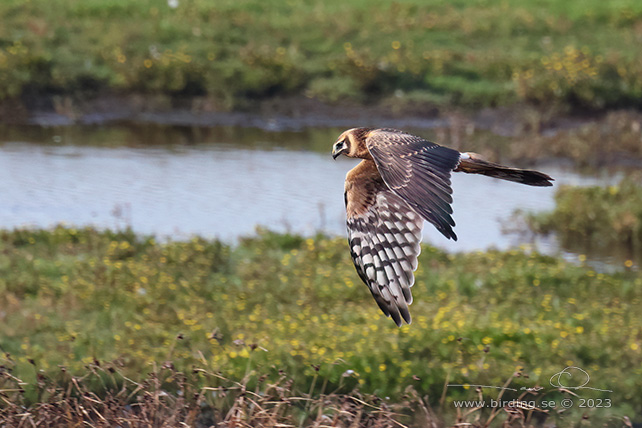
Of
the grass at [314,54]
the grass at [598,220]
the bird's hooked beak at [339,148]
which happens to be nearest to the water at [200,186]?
the grass at [598,220]

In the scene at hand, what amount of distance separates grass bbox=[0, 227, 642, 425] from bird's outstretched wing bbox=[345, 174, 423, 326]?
2.65 ft

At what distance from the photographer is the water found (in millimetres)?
11547

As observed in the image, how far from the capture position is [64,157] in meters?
14.8

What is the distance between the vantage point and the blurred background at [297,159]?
7.67 meters

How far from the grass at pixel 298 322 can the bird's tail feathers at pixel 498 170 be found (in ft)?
4.97

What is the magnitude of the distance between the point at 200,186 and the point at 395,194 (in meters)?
8.52

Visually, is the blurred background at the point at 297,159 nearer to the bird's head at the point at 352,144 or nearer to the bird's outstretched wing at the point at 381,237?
the bird's outstretched wing at the point at 381,237

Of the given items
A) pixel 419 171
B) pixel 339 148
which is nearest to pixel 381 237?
pixel 339 148

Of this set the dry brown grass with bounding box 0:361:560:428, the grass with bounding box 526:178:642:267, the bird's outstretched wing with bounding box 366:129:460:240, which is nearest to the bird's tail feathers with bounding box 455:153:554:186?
the bird's outstretched wing with bounding box 366:129:460:240

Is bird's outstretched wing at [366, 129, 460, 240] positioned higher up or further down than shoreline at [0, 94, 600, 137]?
higher up

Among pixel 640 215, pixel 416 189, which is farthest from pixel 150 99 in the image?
pixel 416 189

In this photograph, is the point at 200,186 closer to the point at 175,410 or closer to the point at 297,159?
the point at 297,159

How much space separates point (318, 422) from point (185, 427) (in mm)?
635

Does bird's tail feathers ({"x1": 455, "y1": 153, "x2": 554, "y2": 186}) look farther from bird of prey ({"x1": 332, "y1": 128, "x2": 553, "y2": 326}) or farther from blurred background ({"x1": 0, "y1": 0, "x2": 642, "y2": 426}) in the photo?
blurred background ({"x1": 0, "y1": 0, "x2": 642, "y2": 426})
